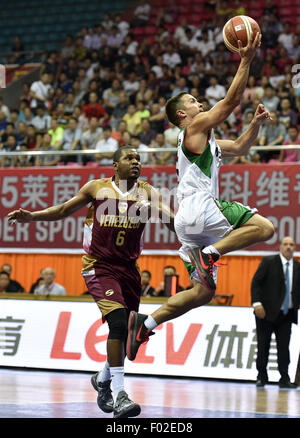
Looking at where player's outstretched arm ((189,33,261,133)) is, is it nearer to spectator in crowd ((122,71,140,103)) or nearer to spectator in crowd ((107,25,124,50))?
spectator in crowd ((122,71,140,103))

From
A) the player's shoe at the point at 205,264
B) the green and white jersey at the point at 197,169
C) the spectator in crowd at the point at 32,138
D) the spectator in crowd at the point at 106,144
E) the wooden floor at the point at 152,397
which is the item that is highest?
the spectator in crowd at the point at 32,138

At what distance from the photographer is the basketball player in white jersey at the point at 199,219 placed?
311 inches

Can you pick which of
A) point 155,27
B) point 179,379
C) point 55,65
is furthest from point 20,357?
point 155,27

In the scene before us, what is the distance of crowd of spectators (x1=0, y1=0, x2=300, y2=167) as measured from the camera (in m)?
17.2

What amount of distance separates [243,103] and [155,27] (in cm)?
659

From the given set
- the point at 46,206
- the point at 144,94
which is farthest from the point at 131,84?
the point at 46,206

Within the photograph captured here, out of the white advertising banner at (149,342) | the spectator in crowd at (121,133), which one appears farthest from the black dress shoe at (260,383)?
the spectator in crowd at (121,133)

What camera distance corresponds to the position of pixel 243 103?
58.9 feet

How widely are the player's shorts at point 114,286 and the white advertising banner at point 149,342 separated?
5.30 m

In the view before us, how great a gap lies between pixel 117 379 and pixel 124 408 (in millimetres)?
370

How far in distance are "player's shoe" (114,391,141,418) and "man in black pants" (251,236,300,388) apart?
17.5ft

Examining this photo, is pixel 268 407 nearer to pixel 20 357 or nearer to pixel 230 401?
pixel 230 401

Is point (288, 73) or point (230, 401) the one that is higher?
point (288, 73)

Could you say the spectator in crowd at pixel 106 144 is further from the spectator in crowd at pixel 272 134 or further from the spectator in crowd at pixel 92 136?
the spectator in crowd at pixel 272 134
